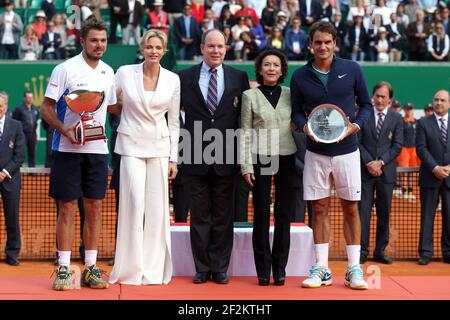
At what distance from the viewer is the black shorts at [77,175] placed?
299 inches

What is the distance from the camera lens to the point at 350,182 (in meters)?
7.76

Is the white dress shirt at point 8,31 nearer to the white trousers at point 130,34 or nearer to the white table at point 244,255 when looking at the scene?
the white trousers at point 130,34

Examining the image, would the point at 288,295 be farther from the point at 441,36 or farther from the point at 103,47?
the point at 441,36

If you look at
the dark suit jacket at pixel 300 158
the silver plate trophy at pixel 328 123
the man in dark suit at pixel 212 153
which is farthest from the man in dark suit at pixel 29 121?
the silver plate trophy at pixel 328 123

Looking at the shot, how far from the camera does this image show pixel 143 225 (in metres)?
8.02

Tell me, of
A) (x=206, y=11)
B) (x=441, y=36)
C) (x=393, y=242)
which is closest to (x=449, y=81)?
(x=441, y=36)

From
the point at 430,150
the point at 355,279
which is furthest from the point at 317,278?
the point at 430,150

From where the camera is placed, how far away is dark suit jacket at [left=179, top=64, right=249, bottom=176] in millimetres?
8000

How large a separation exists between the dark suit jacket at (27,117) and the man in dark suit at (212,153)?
11295 millimetres

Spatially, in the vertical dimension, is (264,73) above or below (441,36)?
below

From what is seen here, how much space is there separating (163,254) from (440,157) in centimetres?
438

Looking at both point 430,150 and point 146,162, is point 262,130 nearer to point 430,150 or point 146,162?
point 146,162

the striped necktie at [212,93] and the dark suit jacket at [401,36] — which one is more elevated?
the dark suit jacket at [401,36]

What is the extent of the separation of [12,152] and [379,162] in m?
4.26
